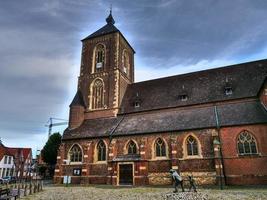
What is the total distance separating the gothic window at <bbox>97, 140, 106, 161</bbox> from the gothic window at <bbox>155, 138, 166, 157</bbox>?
21.5 ft

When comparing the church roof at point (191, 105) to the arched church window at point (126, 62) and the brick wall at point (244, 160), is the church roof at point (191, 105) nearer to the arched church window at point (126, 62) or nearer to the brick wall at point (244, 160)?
the brick wall at point (244, 160)

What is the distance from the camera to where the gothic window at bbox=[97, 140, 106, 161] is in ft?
91.6

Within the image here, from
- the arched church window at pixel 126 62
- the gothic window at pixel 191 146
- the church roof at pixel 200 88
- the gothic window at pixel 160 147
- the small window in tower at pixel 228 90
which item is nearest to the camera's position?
the gothic window at pixel 191 146

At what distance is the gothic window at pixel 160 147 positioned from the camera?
25027 millimetres

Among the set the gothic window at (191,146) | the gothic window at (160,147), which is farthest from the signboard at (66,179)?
the gothic window at (191,146)

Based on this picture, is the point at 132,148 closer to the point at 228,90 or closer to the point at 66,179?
the point at 66,179

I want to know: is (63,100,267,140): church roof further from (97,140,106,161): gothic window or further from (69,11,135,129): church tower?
(69,11,135,129): church tower

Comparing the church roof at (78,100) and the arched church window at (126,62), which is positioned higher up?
the arched church window at (126,62)

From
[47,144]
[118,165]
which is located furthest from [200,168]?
[47,144]

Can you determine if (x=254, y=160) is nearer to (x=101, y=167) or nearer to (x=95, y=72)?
(x=101, y=167)

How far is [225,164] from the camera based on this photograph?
22.1 m

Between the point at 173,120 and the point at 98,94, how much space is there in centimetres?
1283

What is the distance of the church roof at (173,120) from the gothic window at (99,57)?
8851 mm

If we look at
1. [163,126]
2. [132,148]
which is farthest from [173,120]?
[132,148]
